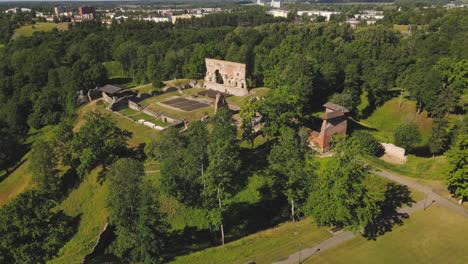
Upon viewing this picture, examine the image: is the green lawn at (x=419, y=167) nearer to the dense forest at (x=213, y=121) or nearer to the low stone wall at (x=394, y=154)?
the low stone wall at (x=394, y=154)

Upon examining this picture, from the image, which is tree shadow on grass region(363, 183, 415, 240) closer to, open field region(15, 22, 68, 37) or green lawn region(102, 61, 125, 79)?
green lawn region(102, 61, 125, 79)

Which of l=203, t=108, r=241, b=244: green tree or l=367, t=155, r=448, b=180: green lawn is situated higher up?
l=203, t=108, r=241, b=244: green tree

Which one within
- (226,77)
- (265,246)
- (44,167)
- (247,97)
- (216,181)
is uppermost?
(216,181)

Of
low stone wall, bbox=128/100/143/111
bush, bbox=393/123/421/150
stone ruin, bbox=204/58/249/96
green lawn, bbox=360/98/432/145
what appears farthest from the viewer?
stone ruin, bbox=204/58/249/96

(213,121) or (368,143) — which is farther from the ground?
(213,121)

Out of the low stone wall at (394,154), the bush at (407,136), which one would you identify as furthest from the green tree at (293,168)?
the bush at (407,136)

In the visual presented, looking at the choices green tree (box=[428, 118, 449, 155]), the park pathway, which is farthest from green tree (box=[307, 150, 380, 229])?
green tree (box=[428, 118, 449, 155])

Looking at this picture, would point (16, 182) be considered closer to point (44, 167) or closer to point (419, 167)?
point (44, 167)

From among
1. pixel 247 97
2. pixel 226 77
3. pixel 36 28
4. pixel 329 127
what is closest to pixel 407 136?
pixel 329 127
